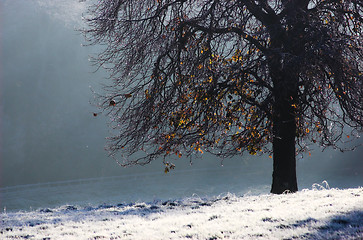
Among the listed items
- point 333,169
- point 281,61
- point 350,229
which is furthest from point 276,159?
point 333,169

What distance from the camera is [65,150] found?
51906 millimetres

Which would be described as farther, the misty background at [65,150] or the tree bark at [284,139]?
the misty background at [65,150]

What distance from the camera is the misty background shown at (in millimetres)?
36000

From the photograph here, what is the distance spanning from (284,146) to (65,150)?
4391cm

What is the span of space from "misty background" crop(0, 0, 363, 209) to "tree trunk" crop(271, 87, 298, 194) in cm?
1711

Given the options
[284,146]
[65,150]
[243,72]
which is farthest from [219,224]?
[65,150]

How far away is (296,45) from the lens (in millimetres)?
10500

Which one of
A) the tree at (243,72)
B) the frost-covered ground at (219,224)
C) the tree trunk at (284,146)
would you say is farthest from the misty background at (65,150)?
the frost-covered ground at (219,224)

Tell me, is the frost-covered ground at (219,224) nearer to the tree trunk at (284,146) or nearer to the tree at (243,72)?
the tree at (243,72)

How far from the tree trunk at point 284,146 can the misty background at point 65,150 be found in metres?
17.1

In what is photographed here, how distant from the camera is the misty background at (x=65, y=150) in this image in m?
36.0

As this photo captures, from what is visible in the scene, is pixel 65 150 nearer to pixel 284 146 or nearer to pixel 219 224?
pixel 284 146

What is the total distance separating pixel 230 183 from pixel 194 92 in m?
28.9

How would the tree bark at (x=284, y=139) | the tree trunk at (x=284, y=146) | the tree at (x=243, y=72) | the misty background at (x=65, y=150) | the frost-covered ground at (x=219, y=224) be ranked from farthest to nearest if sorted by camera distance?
the misty background at (x=65, y=150)
the tree trunk at (x=284, y=146)
the tree bark at (x=284, y=139)
the tree at (x=243, y=72)
the frost-covered ground at (x=219, y=224)
